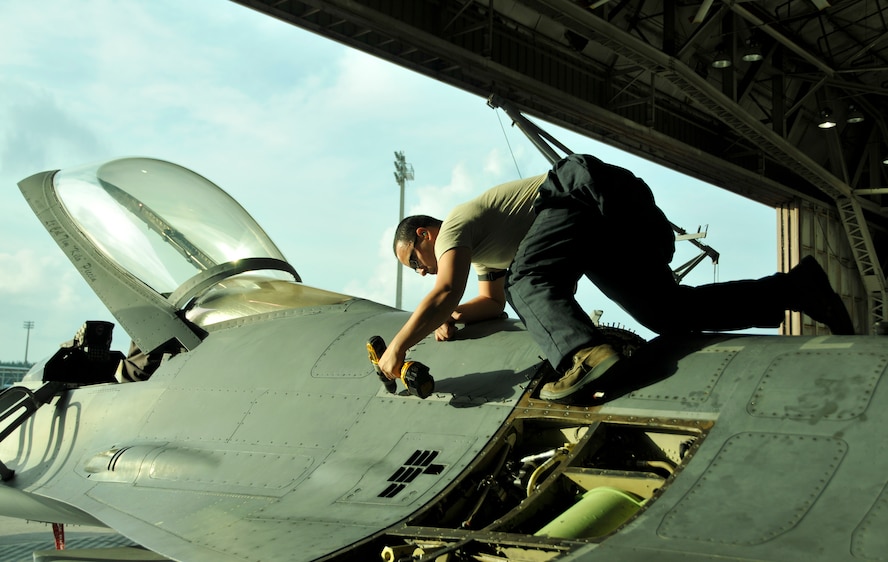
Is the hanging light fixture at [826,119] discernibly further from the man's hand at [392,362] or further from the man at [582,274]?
the man's hand at [392,362]

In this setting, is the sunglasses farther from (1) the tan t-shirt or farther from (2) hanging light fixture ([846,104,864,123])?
(2) hanging light fixture ([846,104,864,123])

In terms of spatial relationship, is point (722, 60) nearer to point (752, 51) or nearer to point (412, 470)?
point (752, 51)

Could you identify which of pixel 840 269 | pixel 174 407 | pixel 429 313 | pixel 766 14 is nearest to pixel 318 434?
pixel 429 313

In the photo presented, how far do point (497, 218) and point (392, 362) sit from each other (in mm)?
908

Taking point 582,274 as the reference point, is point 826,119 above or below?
above

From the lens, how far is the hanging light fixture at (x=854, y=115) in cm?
2353

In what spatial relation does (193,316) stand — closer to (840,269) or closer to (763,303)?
(763,303)

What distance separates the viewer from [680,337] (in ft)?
11.9

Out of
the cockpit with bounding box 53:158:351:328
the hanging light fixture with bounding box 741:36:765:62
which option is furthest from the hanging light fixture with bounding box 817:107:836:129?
the cockpit with bounding box 53:158:351:328

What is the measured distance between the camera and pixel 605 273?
3.84 metres

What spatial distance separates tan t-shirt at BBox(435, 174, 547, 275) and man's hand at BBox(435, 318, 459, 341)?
0.35 meters

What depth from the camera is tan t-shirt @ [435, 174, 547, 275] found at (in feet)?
13.1

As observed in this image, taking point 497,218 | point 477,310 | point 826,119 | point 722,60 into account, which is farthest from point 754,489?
point 826,119

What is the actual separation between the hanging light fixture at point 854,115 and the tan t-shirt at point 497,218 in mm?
22809
